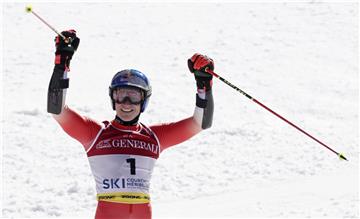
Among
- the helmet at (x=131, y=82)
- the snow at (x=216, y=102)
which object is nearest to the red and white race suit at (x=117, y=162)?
the helmet at (x=131, y=82)

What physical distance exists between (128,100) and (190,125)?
1.93 feet

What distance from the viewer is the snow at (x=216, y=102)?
11047 millimetres

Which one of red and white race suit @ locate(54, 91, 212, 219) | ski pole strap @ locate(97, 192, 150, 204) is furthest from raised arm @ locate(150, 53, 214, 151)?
ski pole strap @ locate(97, 192, 150, 204)

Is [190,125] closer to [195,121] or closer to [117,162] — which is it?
[195,121]

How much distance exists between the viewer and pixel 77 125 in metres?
4.85

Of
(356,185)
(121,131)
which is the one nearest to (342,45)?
(356,185)

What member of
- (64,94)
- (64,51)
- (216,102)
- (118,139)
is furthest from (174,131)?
(216,102)

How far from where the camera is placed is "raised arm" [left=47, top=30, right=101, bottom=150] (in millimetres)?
4707

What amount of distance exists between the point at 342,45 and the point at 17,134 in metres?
13.6

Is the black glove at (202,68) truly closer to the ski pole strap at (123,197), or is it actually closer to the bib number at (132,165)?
the bib number at (132,165)

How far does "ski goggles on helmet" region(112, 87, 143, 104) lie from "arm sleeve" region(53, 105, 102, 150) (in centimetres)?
28

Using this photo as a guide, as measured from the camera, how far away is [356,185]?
38.4 feet

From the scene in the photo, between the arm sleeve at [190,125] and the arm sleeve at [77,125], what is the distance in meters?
0.48

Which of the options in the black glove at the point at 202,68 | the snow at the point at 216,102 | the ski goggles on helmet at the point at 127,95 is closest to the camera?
the ski goggles on helmet at the point at 127,95
